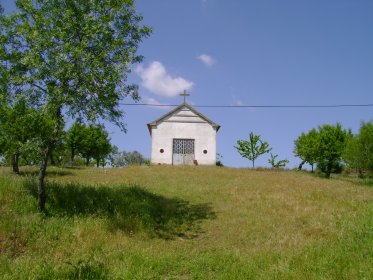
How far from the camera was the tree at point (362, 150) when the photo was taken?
34.2 m

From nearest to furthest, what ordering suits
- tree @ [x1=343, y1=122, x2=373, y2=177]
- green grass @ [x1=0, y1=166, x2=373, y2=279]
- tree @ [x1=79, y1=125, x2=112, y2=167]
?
green grass @ [x1=0, y1=166, x2=373, y2=279] → tree @ [x1=343, y1=122, x2=373, y2=177] → tree @ [x1=79, y1=125, x2=112, y2=167]

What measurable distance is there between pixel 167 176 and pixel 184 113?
15.8 metres

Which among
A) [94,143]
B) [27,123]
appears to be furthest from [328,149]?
[27,123]

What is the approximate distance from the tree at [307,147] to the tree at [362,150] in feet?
36.1

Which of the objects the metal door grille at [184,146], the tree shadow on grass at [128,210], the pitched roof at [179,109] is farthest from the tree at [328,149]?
the tree shadow on grass at [128,210]

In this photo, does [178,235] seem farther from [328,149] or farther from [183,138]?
[328,149]

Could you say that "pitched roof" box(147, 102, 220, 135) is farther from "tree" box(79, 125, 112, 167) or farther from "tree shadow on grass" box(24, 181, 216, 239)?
"tree shadow on grass" box(24, 181, 216, 239)

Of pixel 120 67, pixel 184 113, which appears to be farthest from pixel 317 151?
pixel 120 67

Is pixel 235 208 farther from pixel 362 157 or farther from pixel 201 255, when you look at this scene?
pixel 362 157

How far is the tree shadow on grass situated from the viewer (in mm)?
13500

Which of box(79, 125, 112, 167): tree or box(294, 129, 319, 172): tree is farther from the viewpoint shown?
box(79, 125, 112, 167): tree

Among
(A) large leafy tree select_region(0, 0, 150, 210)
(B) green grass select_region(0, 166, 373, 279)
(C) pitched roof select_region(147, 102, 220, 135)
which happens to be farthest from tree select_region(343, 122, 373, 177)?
(A) large leafy tree select_region(0, 0, 150, 210)

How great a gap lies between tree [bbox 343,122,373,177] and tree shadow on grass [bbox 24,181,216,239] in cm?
2214

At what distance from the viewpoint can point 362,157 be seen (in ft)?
113
